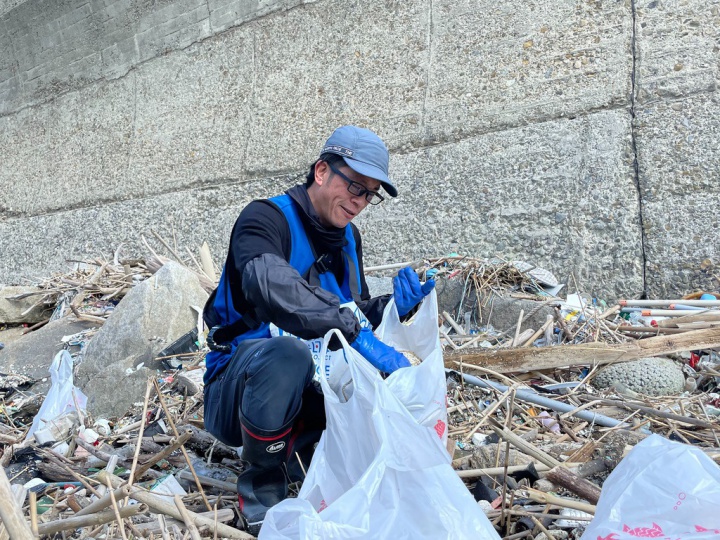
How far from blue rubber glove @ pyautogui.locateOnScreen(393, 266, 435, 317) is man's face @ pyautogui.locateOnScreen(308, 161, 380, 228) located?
12.6 inches

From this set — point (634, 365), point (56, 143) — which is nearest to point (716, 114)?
point (634, 365)

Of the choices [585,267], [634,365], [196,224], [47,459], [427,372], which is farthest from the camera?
[196,224]

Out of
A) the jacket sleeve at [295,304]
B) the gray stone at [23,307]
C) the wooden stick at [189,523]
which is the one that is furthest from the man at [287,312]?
the gray stone at [23,307]

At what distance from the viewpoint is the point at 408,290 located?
2.76 metres

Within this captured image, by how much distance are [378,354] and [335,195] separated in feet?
2.17

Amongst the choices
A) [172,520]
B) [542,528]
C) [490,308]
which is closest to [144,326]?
[490,308]

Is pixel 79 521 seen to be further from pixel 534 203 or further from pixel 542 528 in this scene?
pixel 534 203

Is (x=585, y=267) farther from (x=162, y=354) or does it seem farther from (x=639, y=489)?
(x=639, y=489)

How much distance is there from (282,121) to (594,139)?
110 inches

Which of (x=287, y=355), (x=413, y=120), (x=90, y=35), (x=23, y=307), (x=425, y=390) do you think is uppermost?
(x=90, y=35)

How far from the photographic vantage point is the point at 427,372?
2.09 m

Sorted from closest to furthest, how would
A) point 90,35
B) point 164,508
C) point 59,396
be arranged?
1. point 164,508
2. point 59,396
3. point 90,35

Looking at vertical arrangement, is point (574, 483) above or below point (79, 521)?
below

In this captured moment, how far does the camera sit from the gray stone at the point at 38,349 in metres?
5.15
